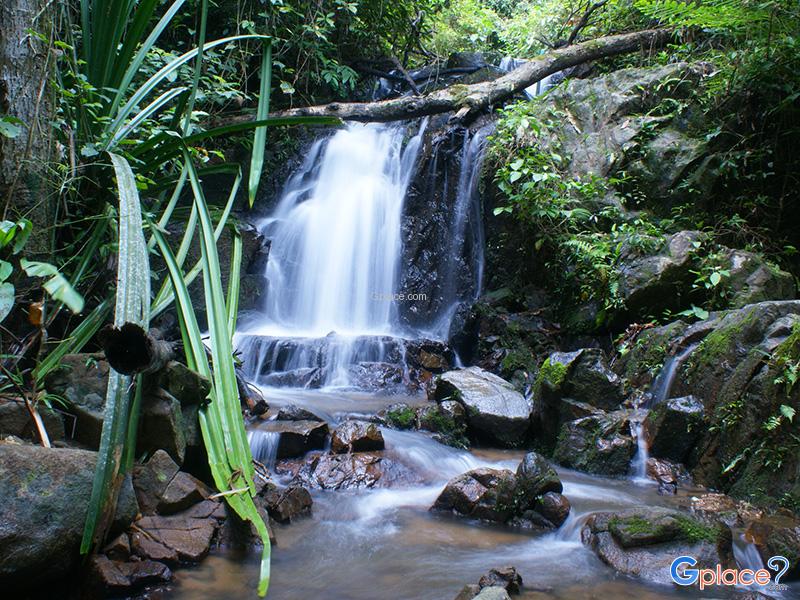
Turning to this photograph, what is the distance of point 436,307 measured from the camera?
8.11 meters

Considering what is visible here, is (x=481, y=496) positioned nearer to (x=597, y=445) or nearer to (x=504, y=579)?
(x=504, y=579)

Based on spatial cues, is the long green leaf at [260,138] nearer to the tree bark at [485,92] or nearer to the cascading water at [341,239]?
the cascading water at [341,239]

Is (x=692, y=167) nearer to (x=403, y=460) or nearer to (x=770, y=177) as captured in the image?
(x=770, y=177)

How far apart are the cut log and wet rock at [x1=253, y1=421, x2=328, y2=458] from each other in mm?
2714

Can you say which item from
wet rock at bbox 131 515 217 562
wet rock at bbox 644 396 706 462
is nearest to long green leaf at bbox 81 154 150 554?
wet rock at bbox 131 515 217 562

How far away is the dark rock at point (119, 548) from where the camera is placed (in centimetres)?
222

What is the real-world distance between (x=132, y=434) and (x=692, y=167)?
6709 mm

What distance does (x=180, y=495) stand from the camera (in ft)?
8.39

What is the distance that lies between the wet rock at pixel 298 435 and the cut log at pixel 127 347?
2.71 m

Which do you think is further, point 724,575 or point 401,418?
point 401,418

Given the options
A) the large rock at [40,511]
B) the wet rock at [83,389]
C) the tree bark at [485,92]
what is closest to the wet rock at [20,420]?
the wet rock at [83,389]

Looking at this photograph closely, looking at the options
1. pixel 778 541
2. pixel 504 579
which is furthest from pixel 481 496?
pixel 778 541

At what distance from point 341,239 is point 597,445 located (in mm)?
5316

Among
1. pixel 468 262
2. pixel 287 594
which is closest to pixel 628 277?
pixel 468 262
